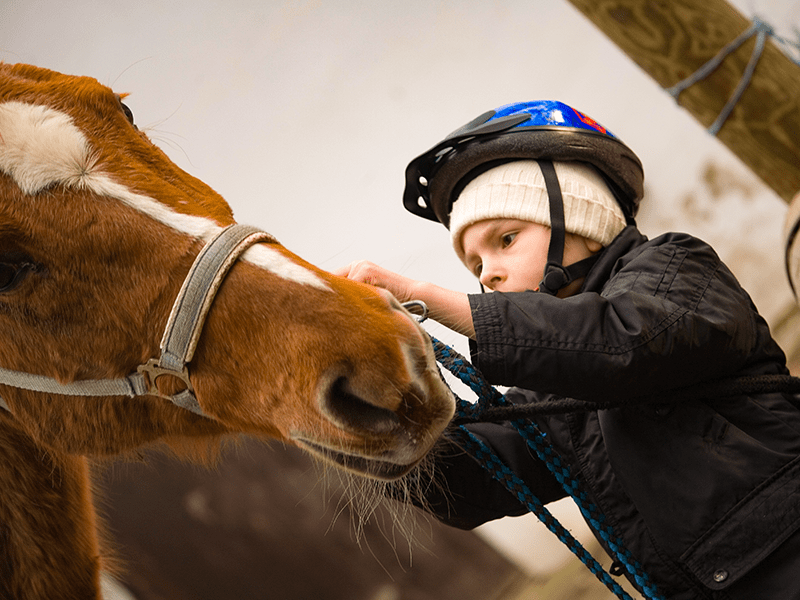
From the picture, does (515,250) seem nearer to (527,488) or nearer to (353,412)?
(527,488)

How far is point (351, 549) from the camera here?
1.15 metres

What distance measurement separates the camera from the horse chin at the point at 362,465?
1.79 ft

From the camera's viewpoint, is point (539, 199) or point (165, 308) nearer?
point (165, 308)

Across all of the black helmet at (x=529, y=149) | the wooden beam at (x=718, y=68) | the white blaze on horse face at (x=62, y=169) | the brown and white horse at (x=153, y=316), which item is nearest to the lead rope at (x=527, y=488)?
the brown and white horse at (x=153, y=316)

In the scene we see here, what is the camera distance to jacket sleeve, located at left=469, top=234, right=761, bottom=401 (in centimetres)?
65

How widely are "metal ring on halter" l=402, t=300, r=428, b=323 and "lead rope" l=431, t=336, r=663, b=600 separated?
5cm

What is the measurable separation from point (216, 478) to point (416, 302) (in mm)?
678

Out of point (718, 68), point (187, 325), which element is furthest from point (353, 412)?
point (718, 68)

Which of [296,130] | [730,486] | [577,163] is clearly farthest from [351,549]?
[296,130]

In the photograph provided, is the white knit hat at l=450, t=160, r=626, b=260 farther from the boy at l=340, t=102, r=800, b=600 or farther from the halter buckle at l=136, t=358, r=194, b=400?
the halter buckle at l=136, t=358, r=194, b=400

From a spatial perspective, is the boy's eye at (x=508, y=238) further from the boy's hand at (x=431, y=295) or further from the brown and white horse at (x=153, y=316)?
the brown and white horse at (x=153, y=316)

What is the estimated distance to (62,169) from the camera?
56 cm

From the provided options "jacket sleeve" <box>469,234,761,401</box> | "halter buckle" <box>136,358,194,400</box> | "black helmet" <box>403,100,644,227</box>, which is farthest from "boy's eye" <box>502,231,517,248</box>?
"halter buckle" <box>136,358,194,400</box>

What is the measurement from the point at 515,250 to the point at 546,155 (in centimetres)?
17
